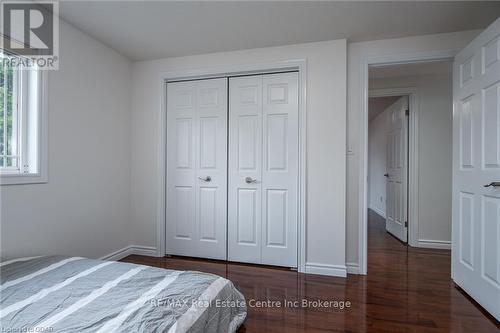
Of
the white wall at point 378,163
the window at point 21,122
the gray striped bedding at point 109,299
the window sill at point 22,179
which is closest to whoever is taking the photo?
the gray striped bedding at point 109,299

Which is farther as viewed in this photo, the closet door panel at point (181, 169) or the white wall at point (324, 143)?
the closet door panel at point (181, 169)

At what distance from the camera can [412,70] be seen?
342 centimetres

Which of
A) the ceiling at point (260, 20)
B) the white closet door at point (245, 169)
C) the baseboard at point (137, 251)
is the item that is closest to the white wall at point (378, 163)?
the ceiling at point (260, 20)

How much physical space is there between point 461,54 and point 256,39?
6.11 feet

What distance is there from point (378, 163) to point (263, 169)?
14.5 feet


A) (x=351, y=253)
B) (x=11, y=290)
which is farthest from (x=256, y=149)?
(x=11, y=290)

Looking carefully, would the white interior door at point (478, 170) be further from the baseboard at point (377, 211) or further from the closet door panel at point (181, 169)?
the baseboard at point (377, 211)

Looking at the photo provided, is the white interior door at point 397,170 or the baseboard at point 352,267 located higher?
the white interior door at point 397,170

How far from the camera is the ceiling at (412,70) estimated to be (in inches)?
129

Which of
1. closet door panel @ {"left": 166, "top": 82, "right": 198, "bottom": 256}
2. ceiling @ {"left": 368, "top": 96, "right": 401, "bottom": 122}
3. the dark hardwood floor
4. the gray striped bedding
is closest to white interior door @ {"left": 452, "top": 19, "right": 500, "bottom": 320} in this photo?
the dark hardwood floor

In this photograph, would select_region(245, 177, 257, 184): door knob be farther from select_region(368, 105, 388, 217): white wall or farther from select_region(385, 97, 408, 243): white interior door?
select_region(368, 105, 388, 217): white wall

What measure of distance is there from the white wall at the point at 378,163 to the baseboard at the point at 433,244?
2.02 m

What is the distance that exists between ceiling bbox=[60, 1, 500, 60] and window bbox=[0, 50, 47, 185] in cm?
64

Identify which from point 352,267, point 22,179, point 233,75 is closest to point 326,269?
point 352,267
